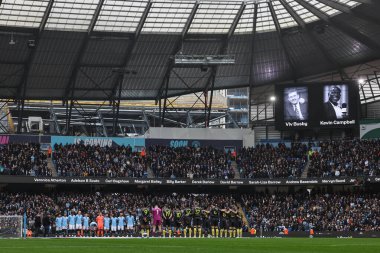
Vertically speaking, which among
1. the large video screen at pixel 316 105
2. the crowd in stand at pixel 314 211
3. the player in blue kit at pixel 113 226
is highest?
the large video screen at pixel 316 105

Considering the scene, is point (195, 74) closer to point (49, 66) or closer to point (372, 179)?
point (49, 66)

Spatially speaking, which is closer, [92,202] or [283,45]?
[92,202]

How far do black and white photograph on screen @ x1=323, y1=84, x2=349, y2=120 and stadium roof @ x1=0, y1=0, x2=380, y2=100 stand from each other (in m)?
3.15

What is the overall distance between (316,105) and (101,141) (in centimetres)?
2141

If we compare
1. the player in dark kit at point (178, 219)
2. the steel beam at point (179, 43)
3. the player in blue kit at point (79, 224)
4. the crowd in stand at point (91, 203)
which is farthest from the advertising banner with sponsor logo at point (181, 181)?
the steel beam at point (179, 43)

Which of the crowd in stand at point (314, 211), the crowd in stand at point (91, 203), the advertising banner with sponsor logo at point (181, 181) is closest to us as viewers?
the crowd in stand at point (91, 203)

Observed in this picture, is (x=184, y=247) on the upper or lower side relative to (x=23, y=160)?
lower

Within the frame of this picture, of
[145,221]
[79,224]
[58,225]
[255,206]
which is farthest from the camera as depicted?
[255,206]

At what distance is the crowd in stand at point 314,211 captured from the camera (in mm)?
63812

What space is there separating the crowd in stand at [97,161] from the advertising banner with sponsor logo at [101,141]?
1.47 m

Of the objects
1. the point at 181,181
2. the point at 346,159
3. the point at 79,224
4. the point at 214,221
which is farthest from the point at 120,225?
the point at 346,159

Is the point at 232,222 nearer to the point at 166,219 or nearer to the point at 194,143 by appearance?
the point at 166,219

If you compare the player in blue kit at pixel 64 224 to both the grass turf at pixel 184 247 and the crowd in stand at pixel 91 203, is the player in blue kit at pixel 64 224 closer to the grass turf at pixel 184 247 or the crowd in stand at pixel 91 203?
the crowd in stand at pixel 91 203

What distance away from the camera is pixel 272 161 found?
73750 mm
